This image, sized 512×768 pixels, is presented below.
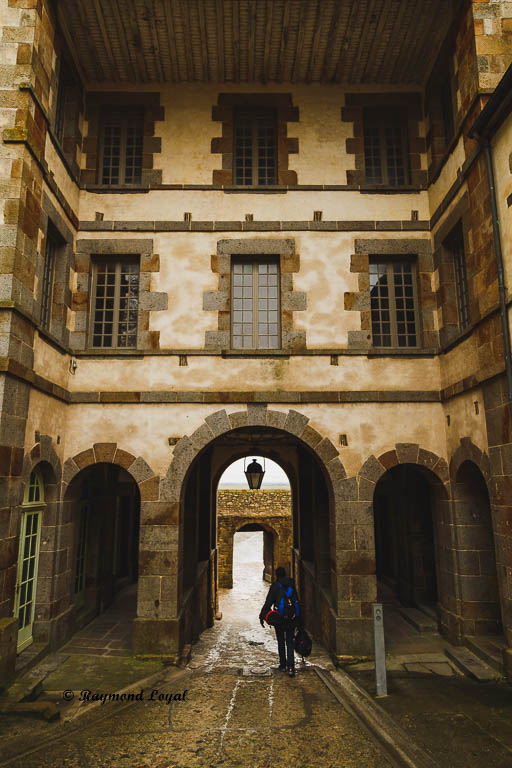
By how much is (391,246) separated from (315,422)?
10.8 feet

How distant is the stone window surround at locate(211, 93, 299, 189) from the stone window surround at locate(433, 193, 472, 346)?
8.83 ft

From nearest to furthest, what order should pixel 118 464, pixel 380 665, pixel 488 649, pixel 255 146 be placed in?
pixel 380 665 → pixel 488 649 → pixel 118 464 → pixel 255 146

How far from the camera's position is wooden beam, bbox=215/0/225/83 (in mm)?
7932

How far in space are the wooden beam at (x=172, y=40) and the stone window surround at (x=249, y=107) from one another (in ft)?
2.79

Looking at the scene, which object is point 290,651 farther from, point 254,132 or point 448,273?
point 254,132

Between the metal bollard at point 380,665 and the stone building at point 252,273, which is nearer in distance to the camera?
the metal bollard at point 380,665

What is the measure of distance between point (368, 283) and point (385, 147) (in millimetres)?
2807

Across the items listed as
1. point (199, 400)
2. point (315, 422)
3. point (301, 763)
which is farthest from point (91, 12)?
point (301, 763)

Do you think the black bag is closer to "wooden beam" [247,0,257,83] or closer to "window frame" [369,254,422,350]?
"window frame" [369,254,422,350]

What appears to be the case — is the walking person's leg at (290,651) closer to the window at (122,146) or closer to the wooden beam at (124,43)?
the window at (122,146)

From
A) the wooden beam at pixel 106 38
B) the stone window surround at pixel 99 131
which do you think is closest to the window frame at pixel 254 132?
the stone window surround at pixel 99 131

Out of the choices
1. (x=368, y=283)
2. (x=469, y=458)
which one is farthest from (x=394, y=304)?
(x=469, y=458)

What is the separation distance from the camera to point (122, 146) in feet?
30.2

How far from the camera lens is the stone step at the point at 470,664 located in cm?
621
